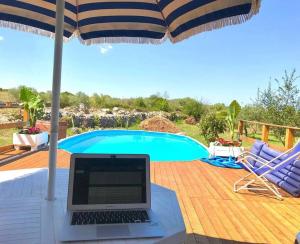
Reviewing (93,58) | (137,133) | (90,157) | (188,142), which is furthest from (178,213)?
(93,58)

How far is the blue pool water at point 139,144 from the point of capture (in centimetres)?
1025

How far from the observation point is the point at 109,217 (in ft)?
4.66

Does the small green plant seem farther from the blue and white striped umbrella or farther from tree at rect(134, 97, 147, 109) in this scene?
tree at rect(134, 97, 147, 109)

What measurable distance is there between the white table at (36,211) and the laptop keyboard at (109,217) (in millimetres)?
108

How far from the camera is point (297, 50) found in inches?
938

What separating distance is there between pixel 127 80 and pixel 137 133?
22.7 meters

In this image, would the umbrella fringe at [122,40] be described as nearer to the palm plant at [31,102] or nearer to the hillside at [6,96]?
the palm plant at [31,102]

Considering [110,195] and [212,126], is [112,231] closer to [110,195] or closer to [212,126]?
[110,195]

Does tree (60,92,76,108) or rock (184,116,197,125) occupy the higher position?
tree (60,92,76,108)

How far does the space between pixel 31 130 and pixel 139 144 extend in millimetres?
5937

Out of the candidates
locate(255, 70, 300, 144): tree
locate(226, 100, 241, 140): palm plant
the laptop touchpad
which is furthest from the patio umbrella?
locate(255, 70, 300, 144): tree

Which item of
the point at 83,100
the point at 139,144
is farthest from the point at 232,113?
the point at 83,100

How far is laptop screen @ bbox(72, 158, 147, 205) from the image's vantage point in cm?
150

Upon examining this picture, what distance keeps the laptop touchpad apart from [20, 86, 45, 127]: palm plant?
6.91 metres
